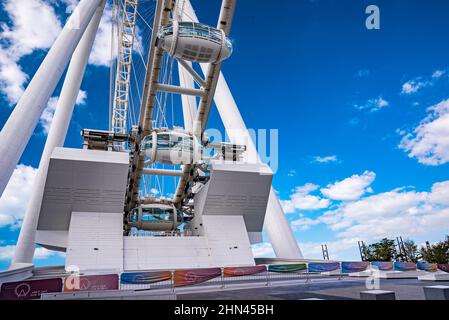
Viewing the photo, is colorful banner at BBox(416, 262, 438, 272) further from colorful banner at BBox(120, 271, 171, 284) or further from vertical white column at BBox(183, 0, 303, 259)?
colorful banner at BBox(120, 271, 171, 284)

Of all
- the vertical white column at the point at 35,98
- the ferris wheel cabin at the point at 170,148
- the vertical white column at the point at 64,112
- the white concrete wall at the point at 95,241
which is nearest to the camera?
the vertical white column at the point at 35,98

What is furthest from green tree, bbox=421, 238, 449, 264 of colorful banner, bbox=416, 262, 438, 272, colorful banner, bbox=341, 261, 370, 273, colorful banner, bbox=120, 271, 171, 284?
colorful banner, bbox=120, 271, 171, 284

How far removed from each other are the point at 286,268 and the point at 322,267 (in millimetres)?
2489

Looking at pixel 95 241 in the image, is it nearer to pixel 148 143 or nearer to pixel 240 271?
pixel 148 143

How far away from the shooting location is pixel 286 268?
56.6ft

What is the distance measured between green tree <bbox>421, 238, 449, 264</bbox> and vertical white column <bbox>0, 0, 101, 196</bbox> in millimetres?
59976

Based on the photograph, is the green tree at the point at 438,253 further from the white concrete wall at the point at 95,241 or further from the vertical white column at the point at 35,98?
the vertical white column at the point at 35,98

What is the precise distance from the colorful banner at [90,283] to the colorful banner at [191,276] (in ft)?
8.51

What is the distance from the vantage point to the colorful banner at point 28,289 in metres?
10.7

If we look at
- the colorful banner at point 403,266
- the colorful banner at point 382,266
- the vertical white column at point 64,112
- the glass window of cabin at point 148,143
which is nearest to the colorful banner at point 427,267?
the colorful banner at point 403,266

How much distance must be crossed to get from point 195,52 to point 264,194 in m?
14.2

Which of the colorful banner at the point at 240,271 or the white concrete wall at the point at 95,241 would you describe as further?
the white concrete wall at the point at 95,241
